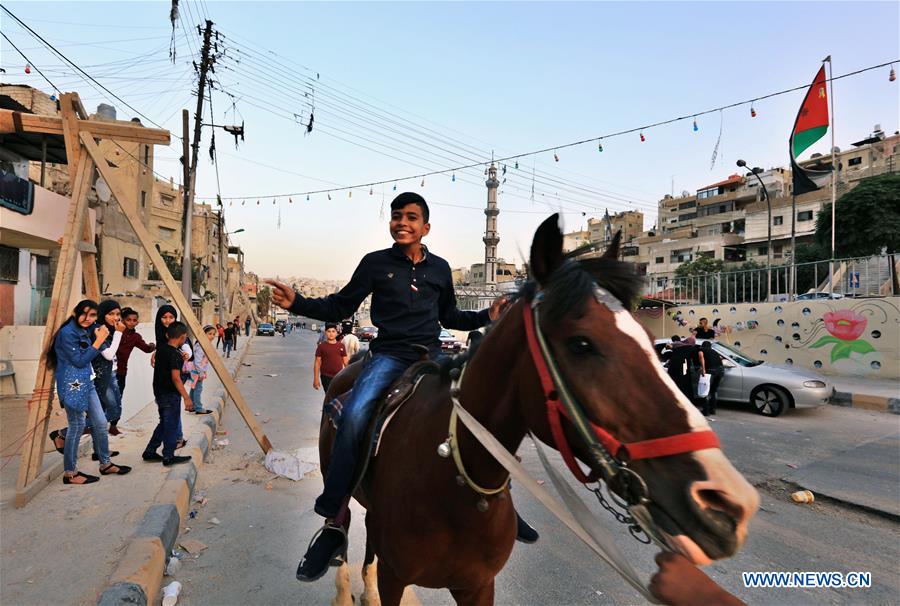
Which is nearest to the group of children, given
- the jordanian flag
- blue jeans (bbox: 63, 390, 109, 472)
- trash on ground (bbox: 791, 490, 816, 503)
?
blue jeans (bbox: 63, 390, 109, 472)

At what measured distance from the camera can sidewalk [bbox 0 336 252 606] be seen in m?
2.93

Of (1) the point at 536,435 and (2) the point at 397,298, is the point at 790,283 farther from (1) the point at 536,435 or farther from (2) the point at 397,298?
(1) the point at 536,435

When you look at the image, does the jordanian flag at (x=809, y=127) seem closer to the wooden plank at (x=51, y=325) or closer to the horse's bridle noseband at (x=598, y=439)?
the horse's bridle noseband at (x=598, y=439)

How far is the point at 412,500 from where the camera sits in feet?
6.30

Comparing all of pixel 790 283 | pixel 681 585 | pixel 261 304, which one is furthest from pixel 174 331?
pixel 261 304

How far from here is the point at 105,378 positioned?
6129 mm

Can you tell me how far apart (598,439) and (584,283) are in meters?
0.42

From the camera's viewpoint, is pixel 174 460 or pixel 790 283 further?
pixel 790 283

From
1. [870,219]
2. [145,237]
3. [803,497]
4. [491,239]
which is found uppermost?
[491,239]

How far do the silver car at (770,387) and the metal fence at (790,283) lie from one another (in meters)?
3.25

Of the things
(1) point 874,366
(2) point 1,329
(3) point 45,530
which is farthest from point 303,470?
(1) point 874,366

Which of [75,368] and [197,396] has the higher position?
[75,368]

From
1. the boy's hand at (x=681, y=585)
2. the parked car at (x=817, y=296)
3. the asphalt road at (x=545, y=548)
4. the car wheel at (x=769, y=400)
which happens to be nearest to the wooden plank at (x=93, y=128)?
the asphalt road at (x=545, y=548)

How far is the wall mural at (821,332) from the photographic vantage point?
1240cm
